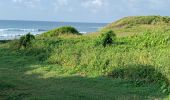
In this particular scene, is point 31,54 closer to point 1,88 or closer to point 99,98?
point 1,88

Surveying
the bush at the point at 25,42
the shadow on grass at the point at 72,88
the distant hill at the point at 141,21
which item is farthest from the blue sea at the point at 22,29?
the shadow on grass at the point at 72,88

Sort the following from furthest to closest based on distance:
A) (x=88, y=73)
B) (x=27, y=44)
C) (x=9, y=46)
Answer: (x=9, y=46)
(x=27, y=44)
(x=88, y=73)

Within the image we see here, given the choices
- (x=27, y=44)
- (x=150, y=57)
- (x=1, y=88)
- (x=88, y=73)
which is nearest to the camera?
(x=1, y=88)

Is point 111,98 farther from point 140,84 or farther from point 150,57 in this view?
point 150,57

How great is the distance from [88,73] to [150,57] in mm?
2813

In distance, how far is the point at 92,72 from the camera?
61.9ft

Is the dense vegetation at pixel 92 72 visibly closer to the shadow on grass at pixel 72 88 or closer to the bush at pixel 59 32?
the shadow on grass at pixel 72 88

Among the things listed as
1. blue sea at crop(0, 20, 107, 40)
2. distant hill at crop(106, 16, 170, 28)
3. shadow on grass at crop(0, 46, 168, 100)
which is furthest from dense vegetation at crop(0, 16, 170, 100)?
blue sea at crop(0, 20, 107, 40)

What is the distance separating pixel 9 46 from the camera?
30438 millimetres

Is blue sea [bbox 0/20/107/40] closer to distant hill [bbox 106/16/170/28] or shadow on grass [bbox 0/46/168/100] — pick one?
distant hill [bbox 106/16/170/28]

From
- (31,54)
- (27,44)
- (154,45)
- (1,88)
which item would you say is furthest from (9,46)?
(1,88)

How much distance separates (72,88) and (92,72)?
3.64 metres

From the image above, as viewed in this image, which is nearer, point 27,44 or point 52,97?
point 52,97

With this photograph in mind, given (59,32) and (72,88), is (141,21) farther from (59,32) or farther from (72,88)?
(72,88)
